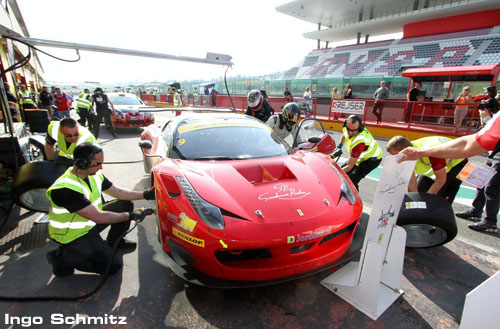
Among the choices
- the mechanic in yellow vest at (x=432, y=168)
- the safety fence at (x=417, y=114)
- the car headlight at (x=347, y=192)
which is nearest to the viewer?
the car headlight at (x=347, y=192)

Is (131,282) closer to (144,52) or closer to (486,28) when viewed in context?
(144,52)

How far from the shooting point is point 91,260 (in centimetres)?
219

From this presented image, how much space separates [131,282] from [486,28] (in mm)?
30581

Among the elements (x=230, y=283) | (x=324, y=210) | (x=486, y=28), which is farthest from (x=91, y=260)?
(x=486, y=28)

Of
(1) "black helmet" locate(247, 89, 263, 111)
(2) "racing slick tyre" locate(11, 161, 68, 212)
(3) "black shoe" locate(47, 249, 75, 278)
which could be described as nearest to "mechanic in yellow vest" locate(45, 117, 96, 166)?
(2) "racing slick tyre" locate(11, 161, 68, 212)

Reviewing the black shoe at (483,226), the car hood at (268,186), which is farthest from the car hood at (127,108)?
the black shoe at (483,226)

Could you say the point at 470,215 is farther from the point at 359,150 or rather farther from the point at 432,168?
the point at 359,150

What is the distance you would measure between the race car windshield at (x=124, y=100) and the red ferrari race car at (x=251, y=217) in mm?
8890

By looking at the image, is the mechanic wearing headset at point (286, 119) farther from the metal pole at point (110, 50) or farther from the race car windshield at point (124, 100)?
the race car windshield at point (124, 100)

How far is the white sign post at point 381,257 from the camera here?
1.80m

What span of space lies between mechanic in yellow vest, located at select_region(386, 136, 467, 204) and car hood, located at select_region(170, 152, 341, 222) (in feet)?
2.31

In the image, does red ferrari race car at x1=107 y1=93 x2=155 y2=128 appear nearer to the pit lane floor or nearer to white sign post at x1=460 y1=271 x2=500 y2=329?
the pit lane floor

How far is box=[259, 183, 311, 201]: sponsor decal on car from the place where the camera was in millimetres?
2037

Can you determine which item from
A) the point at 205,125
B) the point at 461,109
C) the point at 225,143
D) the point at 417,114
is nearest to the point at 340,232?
the point at 225,143
